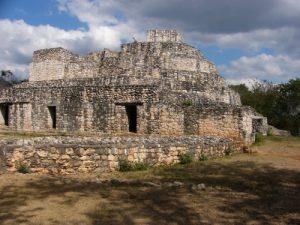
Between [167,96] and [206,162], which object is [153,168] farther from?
[167,96]

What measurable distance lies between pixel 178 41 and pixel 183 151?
12.7 m

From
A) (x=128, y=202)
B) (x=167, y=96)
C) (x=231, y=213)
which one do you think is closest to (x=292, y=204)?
(x=231, y=213)

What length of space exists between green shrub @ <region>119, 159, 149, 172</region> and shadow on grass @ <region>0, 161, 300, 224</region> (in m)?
0.84

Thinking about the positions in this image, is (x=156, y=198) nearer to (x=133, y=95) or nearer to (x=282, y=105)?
(x=133, y=95)

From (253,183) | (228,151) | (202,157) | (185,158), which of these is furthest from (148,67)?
(253,183)

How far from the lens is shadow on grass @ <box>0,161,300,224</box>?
557 cm

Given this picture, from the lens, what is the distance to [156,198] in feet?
21.8

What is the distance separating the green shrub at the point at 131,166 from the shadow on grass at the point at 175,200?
0.84m

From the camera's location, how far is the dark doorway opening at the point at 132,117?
17.6 metres

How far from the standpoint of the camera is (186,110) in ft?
52.5

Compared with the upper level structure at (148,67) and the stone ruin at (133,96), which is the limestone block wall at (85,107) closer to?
the stone ruin at (133,96)

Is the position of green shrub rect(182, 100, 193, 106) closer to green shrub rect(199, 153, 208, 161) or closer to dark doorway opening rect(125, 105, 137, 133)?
dark doorway opening rect(125, 105, 137, 133)

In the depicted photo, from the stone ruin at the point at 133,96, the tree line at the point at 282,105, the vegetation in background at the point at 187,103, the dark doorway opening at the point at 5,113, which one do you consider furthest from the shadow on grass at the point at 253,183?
the tree line at the point at 282,105

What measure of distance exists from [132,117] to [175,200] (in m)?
11.6
